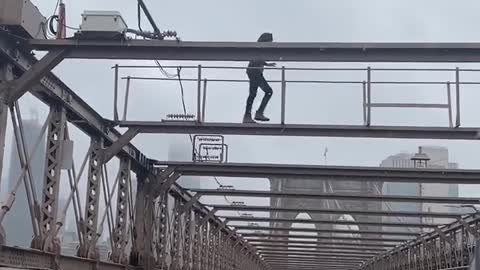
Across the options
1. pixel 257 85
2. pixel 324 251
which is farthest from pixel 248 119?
pixel 324 251

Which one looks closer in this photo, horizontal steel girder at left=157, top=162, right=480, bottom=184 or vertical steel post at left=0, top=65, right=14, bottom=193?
vertical steel post at left=0, top=65, right=14, bottom=193

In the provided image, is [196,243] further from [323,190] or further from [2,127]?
[2,127]

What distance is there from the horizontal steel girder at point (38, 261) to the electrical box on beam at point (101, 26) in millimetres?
3489

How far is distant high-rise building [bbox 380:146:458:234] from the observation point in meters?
22.5

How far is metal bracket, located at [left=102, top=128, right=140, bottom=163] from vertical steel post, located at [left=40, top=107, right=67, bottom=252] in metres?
2.73

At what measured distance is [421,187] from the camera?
1067 inches

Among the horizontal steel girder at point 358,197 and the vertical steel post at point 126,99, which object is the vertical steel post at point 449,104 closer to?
the vertical steel post at point 126,99

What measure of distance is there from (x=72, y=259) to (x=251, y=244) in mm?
33523

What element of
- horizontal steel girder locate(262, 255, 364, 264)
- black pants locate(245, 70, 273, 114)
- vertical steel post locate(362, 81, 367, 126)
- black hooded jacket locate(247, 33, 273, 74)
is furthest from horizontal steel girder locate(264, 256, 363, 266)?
black hooded jacket locate(247, 33, 273, 74)

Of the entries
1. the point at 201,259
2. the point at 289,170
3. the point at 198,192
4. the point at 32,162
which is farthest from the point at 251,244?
the point at 32,162

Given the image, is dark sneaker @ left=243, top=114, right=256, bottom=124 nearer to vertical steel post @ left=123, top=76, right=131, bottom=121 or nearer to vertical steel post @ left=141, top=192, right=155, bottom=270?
vertical steel post @ left=123, top=76, right=131, bottom=121

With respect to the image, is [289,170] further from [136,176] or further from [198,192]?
[198,192]

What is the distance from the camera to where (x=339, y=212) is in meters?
29.5

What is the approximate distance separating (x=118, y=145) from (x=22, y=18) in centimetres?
559
